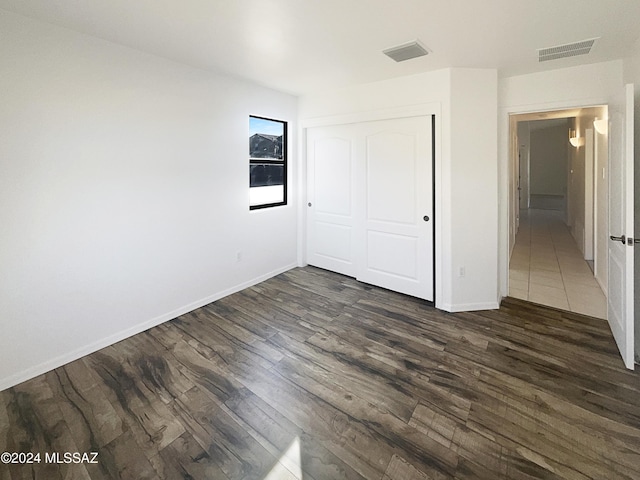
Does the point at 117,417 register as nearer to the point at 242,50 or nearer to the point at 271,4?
the point at 271,4

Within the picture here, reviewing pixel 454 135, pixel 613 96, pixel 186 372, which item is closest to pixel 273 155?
pixel 454 135

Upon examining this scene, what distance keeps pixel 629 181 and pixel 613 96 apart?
4.52 feet

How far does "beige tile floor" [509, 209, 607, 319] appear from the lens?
12.0ft

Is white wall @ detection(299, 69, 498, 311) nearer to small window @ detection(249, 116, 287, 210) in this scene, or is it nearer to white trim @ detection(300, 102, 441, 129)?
white trim @ detection(300, 102, 441, 129)

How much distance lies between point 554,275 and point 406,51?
152 inches

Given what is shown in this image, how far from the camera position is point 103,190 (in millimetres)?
2705

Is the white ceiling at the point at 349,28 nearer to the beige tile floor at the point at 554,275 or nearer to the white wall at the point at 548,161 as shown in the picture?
the beige tile floor at the point at 554,275

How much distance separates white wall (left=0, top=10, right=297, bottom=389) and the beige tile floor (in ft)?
12.8

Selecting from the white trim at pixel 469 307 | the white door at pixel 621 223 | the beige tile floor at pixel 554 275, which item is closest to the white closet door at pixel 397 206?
the white trim at pixel 469 307

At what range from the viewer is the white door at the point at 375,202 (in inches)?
144

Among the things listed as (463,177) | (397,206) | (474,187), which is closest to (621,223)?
(474,187)

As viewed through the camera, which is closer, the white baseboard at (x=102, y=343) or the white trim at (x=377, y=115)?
the white baseboard at (x=102, y=343)

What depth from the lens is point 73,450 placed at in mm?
1756

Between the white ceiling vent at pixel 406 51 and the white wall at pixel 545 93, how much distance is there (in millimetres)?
1258
